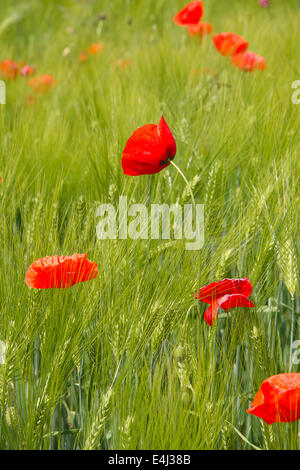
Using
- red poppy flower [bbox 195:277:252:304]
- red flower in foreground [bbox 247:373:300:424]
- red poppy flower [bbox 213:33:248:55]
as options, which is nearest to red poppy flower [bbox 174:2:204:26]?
red poppy flower [bbox 213:33:248:55]

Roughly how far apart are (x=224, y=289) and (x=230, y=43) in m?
0.79

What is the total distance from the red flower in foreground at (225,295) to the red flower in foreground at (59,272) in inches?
4.4

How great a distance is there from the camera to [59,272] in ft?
2.00

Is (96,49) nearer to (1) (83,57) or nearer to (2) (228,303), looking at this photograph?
(1) (83,57)

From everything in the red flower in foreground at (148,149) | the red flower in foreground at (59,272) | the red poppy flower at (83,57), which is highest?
the red poppy flower at (83,57)

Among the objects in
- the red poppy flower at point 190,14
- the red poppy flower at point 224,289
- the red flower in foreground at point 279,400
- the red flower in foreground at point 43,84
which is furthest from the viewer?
the red flower in foreground at point 43,84

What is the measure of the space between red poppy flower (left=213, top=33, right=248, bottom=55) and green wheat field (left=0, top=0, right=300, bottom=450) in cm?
5

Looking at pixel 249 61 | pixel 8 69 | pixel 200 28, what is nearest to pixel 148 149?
pixel 249 61

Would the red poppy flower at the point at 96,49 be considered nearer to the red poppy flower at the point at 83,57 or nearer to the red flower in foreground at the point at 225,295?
the red poppy flower at the point at 83,57

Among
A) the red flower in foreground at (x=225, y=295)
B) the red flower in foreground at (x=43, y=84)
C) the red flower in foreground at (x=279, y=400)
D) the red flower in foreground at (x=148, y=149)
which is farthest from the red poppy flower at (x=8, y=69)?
the red flower in foreground at (x=279, y=400)

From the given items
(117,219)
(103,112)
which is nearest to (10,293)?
(117,219)

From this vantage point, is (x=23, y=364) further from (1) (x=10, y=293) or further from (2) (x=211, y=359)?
(2) (x=211, y=359)

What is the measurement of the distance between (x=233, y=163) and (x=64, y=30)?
1.53 meters

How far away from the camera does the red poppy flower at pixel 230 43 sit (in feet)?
4.11
